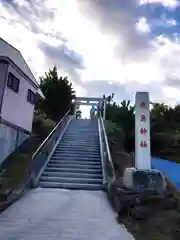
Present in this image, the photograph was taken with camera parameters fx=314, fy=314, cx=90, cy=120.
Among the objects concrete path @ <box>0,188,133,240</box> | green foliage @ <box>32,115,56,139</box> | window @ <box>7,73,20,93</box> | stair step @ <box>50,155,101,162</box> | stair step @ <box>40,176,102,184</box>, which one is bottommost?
concrete path @ <box>0,188,133,240</box>

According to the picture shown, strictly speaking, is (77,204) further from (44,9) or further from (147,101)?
(44,9)

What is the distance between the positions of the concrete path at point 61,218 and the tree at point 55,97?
18082 millimetres

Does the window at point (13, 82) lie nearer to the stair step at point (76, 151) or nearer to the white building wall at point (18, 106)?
the white building wall at point (18, 106)

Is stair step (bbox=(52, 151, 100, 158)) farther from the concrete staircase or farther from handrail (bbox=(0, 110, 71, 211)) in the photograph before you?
handrail (bbox=(0, 110, 71, 211))

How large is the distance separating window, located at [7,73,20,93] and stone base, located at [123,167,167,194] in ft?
28.0

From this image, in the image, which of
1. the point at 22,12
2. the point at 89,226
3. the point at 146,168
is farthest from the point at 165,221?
the point at 22,12

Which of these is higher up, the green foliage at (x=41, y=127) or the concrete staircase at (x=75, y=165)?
the green foliage at (x=41, y=127)

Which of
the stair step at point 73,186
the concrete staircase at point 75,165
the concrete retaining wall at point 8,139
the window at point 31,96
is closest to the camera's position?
the stair step at point 73,186

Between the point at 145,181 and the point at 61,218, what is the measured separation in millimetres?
2398

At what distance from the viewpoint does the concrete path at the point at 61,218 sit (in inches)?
236

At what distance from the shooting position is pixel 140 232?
617 cm

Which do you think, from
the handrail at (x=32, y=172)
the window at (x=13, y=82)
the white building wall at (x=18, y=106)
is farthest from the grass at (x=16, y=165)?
the window at (x=13, y=82)

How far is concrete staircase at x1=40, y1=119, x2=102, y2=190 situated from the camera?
1129cm

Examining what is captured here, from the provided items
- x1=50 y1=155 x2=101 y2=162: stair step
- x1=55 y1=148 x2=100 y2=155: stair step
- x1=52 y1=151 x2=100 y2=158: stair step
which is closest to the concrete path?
x1=50 y1=155 x2=101 y2=162: stair step
